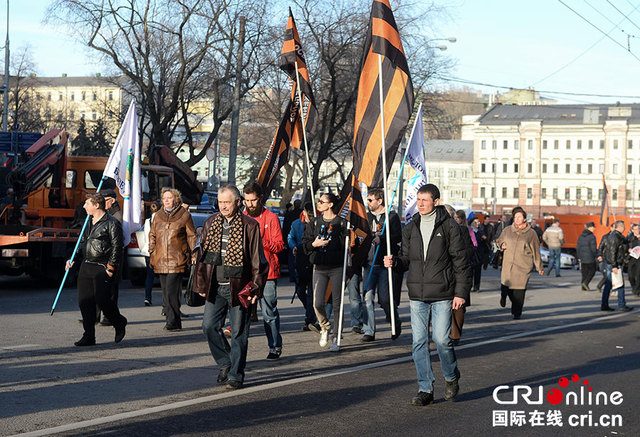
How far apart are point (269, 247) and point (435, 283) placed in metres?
2.65

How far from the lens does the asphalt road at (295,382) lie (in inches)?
275

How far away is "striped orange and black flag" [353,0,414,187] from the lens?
420 inches

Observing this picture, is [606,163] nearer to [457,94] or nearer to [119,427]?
[457,94]

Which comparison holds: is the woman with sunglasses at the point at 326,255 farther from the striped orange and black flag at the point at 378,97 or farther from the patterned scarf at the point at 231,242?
the patterned scarf at the point at 231,242

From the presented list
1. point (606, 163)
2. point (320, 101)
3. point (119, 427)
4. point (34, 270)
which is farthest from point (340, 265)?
point (606, 163)

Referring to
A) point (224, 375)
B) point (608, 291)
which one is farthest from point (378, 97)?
point (608, 291)

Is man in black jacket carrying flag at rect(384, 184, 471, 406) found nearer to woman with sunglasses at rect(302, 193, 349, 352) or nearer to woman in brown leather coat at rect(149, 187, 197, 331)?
woman with sunglasses at rect(302, 193, 349, 352)

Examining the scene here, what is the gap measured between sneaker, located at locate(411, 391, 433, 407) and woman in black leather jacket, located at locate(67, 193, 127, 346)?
440cm

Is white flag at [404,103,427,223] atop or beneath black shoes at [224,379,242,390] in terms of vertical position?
atop

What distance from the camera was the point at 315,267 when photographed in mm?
11047

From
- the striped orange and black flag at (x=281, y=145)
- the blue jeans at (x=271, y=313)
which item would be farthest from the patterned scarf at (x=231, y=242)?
the striped orange and black flag at (x=281, y=145)

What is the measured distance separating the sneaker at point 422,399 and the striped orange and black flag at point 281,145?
18.5 feet

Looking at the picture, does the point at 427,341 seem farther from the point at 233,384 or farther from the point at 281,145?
the point at 281,145

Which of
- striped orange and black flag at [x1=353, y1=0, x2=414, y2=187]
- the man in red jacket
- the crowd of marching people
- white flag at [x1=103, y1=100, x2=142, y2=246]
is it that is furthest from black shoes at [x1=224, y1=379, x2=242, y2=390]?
white flag at [x1=103, y1=100, x2=142, y2=246]
